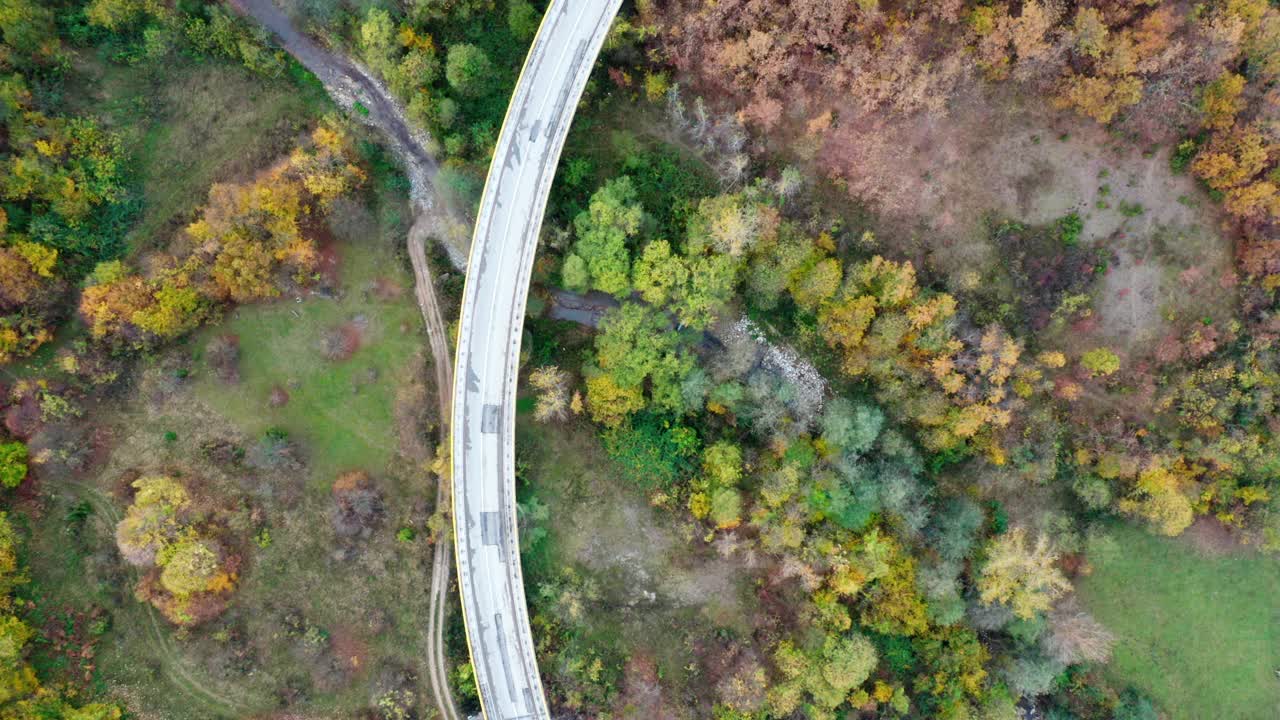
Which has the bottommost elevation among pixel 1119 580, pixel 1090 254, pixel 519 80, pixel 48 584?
pixel 1119 580

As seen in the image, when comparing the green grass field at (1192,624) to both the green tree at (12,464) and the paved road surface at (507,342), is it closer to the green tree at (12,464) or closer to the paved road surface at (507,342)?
the paved road surface at (507,342)

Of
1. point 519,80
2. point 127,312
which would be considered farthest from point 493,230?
point 127,312

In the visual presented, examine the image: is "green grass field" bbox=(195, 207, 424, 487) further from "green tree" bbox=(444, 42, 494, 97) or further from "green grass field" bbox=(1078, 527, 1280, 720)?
"green grass field" bbox=(1078, 527, 1280, 720)

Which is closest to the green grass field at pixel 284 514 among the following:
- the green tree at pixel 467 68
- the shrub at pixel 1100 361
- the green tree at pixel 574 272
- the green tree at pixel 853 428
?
the green tree at pixel 467 68

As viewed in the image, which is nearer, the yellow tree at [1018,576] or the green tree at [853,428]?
the yellow tree at [1018,576]

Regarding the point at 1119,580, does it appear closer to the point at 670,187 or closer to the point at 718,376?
the point at 718,376

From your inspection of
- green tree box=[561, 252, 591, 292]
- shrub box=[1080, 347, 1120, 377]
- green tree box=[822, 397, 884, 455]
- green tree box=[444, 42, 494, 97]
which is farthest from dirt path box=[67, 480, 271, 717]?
shrub box=[1080, 347, 1120, 377]
